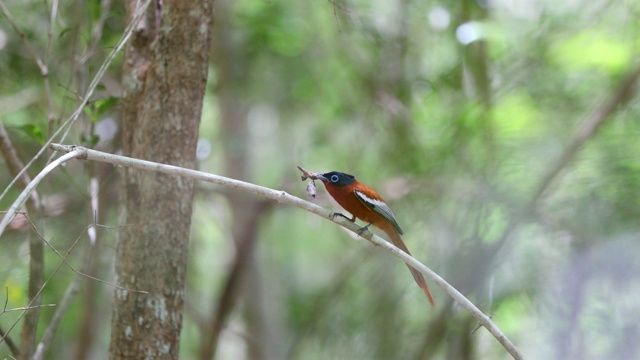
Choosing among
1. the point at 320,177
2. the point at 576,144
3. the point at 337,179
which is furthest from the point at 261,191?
the point at 576,144

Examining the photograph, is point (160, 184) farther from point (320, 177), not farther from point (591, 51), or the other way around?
point (591, 51)

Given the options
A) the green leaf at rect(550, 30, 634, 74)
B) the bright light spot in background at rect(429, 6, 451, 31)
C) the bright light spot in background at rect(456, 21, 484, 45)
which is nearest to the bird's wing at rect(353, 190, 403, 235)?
the bright light spot in background at rect(456, 21, 484, 45)

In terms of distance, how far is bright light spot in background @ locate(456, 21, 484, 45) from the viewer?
5054 millimetres

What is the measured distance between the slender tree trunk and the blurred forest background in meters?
0.39

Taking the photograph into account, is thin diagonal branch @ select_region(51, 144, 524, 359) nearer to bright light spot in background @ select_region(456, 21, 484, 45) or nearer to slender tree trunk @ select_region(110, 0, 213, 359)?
slender tree trunk @ select_region(110, 0, 213, 359)

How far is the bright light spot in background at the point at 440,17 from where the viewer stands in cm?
598

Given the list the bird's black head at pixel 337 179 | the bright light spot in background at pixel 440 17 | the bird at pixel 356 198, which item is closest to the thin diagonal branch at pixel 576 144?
the bright light spot in background at pixel 440 17

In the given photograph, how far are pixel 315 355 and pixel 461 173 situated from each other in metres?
1.86

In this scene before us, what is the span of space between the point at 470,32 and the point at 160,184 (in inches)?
114

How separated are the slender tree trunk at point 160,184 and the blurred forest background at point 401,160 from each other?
392 millimetres

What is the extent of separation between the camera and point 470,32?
5152mm

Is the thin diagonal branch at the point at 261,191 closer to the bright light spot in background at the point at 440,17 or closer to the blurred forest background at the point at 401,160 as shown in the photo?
the blurred forest background at the point at 401,160

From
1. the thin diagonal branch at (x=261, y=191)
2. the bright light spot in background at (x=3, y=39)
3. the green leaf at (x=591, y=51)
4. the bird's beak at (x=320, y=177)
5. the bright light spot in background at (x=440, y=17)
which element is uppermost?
the bright light spot in background at (x=440, y=17)

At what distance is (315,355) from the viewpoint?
5.90m
